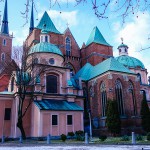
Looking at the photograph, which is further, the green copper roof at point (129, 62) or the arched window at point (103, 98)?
the green copper roof at point (129, 62)

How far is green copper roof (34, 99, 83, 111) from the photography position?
26594mm

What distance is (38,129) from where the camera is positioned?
25312 mm

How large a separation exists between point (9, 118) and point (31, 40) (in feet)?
63.5

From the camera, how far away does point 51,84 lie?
3127cm

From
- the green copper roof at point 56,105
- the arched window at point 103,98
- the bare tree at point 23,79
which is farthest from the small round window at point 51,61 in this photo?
the arched window at point 103,98

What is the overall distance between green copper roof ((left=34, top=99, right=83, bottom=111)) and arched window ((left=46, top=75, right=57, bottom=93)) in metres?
2.24

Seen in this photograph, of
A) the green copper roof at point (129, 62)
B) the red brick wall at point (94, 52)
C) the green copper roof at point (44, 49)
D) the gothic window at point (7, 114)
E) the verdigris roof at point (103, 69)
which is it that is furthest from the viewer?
the green copper roof at point (129, 62)

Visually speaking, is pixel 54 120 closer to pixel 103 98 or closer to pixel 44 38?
pixel 103 98

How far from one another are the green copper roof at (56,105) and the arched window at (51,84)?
88.2 inches

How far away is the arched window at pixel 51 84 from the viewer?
3083 centimetres

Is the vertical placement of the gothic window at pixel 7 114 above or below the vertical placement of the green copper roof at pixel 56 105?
below

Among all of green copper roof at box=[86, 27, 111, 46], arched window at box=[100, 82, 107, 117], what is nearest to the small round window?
arched window at box=[100, 82, 107, 117]

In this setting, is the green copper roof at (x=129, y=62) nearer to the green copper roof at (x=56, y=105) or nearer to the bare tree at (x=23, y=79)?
the green copper roof at (x=56, y=105)

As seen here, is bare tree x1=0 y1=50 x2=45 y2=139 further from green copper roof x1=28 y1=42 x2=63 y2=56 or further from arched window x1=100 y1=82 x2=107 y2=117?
arched window x1=100 y1=82 x2=107 y2=117
